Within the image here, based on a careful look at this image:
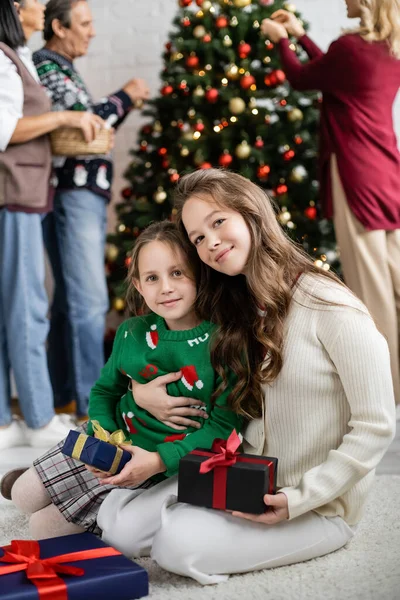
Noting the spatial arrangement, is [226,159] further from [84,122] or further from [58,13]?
[58,13]

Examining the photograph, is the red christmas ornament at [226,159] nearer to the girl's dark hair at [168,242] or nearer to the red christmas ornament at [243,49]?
the red christmas ornament at [243,49]

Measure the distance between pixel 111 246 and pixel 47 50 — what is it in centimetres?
95

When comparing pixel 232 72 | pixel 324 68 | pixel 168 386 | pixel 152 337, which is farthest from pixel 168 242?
pixel 232 72

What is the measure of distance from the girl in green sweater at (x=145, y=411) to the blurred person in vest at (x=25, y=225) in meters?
1.00

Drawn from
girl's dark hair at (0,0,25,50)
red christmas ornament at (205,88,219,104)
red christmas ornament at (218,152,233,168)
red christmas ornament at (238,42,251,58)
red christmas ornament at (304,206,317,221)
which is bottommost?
red christmas ornament at (304,206,317,221)

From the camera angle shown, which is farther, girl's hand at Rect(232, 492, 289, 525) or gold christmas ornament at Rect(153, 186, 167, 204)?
gold christmas ornament at Rect(153, 186, 167, 204)

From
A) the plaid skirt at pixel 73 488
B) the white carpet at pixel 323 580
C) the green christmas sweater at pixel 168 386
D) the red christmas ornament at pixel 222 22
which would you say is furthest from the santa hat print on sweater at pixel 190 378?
the red christmas ornament at pixel 222 22

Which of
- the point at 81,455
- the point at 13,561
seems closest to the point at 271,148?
the point at 81,455

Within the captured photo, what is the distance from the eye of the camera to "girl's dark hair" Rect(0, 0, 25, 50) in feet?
8.40

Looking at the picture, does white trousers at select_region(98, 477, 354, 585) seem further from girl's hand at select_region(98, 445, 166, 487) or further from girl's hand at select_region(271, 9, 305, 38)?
girl's hand at select_region(271, 9, 305, 38)

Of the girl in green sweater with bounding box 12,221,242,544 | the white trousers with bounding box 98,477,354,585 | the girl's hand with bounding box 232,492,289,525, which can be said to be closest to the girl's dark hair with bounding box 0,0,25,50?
the girl in green sweater with bounding box 12,221,242,544

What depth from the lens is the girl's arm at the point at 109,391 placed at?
1766 mm

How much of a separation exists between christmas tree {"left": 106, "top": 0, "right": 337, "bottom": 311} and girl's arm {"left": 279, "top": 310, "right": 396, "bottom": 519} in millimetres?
1654

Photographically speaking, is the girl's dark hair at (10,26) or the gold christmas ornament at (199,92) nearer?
the girl's dark hair at (10,26)
